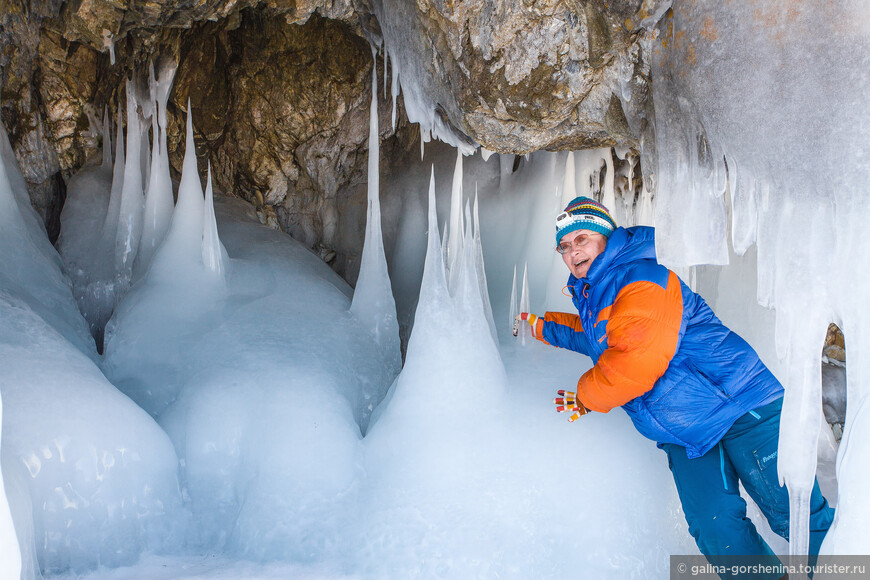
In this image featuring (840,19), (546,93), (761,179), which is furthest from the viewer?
(546,93)

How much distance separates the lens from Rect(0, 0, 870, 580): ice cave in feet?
6.01

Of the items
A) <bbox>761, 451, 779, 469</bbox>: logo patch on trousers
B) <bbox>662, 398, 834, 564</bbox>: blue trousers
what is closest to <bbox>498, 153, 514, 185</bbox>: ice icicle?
<bbox>662, 398, 834, 564</bbox>: blue trousers

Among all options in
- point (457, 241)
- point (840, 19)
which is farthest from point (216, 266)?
point (840, 19)

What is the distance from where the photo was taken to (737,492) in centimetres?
204

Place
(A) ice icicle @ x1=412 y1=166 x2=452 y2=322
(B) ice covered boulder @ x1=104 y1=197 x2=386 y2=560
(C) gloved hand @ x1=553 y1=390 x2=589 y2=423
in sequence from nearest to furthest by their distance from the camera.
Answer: (C) gloved hand @ x1=553 y1=390 x2=589 y2=423 < (B) ice covered boulder @ x1=104 y1=197 x2=386 y2=560 < (A) ice icicle @ x1=412 y1=166 x2=452 y2=322

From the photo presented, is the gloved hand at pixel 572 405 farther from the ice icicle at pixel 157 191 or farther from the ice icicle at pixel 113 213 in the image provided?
the ice icicle at pixel 113 213

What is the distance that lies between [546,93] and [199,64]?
262 centimetres

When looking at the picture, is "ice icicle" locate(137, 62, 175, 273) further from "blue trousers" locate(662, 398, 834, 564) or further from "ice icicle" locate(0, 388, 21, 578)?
"blue trousers" locate(662, 398, 834, 564)

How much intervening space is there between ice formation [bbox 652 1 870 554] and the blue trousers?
0.17m

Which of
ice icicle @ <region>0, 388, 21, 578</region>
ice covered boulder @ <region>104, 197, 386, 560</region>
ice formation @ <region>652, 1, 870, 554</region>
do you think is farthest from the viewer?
ice covered boulder @ <region>104, 197, 386, 560</region>

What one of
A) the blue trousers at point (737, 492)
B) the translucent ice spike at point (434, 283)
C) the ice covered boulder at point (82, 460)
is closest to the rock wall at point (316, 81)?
the translucent ice spike at point (434, 283)

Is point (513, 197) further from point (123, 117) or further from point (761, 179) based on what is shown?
point (123, 117)

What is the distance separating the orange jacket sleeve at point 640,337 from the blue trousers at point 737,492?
0.36m

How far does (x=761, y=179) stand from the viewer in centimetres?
196
